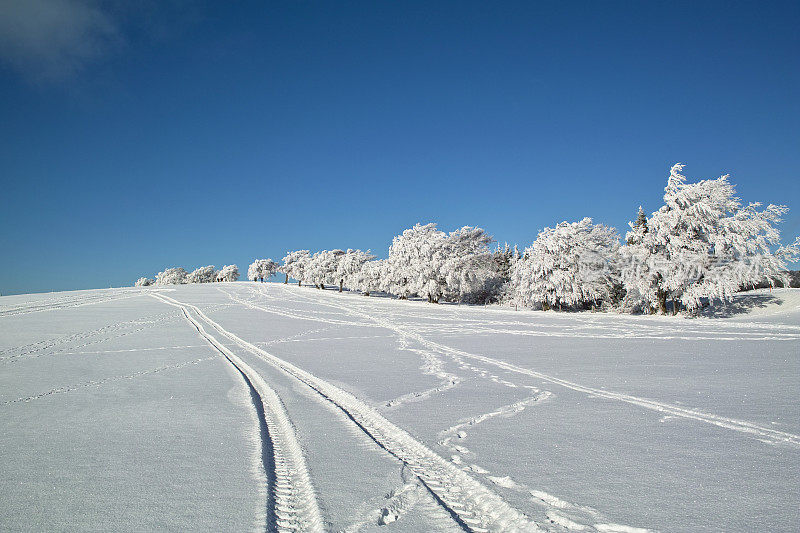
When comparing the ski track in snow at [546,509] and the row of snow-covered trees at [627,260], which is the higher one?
the row of snow-covered trees at [627,260]

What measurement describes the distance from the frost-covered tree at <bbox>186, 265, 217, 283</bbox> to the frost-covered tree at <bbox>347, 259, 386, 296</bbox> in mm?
98870

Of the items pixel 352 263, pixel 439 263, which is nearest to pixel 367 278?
pixel 352 263

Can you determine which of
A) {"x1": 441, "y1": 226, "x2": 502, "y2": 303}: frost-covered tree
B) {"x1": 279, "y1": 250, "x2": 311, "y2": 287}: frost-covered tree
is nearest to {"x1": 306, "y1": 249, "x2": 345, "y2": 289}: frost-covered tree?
{"x1": 279, "y1": 250, "x2": 311, "y2": 287}: frost-covered tree

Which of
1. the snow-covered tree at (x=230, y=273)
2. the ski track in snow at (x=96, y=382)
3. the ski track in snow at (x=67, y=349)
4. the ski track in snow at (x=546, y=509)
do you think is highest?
the snow-covered tree at (x=230, y=273)

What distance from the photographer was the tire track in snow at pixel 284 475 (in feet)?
11.3

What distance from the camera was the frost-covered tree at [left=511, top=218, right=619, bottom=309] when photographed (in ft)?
127

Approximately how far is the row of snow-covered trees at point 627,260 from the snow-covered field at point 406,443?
2188 centimetres

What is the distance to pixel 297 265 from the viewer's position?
10219 centimetres

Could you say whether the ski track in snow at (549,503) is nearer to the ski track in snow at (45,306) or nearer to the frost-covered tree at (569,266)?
the ski track in snow at (45,306)

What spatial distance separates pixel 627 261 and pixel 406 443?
3557cm

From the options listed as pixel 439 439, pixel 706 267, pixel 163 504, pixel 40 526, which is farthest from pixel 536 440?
pixel 706 267

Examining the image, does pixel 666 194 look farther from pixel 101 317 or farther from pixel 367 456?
pixel 101 317

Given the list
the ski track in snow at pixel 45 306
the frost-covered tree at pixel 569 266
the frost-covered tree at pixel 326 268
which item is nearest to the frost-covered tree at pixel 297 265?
the frost-covered tree at pixel 326 268

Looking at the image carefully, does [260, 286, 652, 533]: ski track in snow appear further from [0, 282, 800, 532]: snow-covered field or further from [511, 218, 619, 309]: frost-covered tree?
[511, 218, 619, 309]: frost-covered tree
